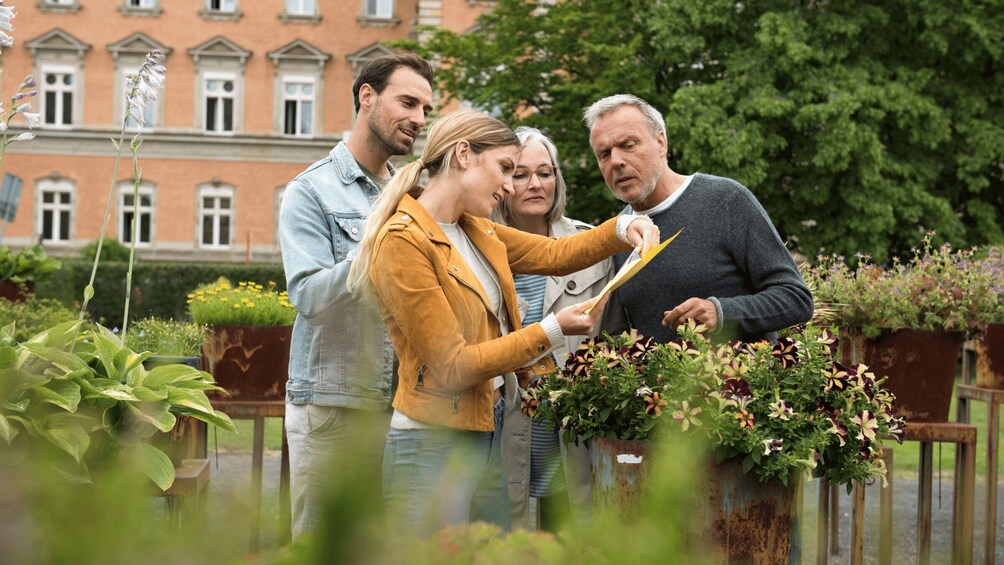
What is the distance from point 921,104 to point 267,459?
Answer: 15034mm

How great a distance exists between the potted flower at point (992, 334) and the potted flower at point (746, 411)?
2.13 metres

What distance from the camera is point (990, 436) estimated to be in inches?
214

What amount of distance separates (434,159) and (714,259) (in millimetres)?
852

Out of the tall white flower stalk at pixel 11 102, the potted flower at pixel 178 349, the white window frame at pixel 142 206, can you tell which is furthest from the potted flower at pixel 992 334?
the white window frame at pixel 142 206

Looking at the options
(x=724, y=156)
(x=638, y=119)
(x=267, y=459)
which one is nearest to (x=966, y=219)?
(x=724, y=156)

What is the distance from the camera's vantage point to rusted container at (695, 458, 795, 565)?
2293mm

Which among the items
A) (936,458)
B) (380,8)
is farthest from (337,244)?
(380,8)

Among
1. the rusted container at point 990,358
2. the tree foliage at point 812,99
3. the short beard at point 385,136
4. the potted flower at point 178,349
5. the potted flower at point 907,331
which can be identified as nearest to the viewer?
the short beard at point 385,136

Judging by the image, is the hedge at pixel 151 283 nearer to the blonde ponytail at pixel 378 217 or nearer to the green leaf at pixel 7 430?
the blonde ponytail at pixel 378 217

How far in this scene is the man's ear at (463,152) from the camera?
96.7 inches

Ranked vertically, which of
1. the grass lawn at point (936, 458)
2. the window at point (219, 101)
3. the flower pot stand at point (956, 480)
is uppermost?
the window at point (219, 101)

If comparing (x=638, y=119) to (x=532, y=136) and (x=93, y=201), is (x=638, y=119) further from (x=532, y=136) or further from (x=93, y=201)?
(x=93, y=201)

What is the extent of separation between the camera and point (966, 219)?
2133cm

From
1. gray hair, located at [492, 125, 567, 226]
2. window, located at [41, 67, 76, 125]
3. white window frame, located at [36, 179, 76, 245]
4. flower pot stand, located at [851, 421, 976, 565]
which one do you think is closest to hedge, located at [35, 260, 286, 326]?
white window frame, located at [36, 179, 76, 245]
